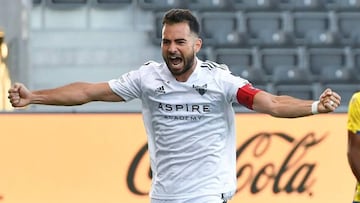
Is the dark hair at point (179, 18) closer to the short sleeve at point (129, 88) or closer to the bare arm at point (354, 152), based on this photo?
the short sleeve at point (129, 88)

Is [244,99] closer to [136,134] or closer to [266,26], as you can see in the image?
[136,134]

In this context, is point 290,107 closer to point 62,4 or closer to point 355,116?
point 355,116

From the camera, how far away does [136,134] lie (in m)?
8.59

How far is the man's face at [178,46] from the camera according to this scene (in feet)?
15.0

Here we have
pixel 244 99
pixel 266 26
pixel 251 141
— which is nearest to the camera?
pixel 244 99

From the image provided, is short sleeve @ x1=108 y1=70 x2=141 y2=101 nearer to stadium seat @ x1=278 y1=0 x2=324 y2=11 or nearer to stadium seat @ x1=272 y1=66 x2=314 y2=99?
stadium seat @ x1=272 y1=66 x2=314 y2=99

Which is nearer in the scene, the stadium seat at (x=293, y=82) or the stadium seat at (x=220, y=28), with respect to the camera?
the stadium seat at (x=293, y=82)

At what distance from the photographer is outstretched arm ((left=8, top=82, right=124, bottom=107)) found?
4.85m

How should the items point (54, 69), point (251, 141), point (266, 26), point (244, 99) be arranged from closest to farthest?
point (244, 99) → point (251, 141) → point (54, 69) → point (266, 26)

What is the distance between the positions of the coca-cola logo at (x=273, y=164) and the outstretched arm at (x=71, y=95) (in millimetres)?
3628

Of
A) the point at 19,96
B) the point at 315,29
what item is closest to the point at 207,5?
the point at 315,29

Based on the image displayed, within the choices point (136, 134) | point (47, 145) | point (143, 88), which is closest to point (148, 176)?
point (136, 134)

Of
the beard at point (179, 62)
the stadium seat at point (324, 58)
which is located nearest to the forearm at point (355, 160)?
the beard at point (179, 62)

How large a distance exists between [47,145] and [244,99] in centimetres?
416
